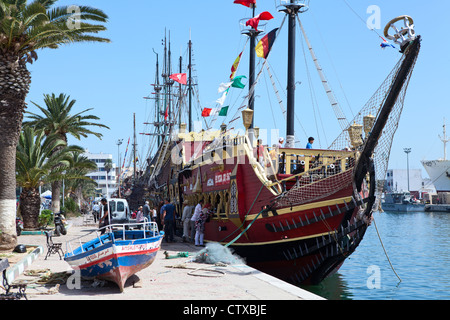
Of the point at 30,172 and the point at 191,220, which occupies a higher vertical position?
the point at 30,172

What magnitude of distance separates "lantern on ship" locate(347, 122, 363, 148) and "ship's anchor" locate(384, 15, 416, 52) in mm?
3172

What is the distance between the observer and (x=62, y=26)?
16859mm

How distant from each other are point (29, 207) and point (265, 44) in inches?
544

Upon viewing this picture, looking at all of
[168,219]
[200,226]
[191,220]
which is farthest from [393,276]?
[168,219]

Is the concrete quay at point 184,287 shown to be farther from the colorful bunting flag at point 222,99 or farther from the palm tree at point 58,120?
the palm tree at point 58,120

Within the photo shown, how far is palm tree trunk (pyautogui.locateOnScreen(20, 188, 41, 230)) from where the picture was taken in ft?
81.3

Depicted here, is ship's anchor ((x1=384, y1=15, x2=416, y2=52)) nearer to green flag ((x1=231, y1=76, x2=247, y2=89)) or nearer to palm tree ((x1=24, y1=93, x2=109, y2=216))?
green flag ((x1=231, y1=76, x2=247, y2=89))

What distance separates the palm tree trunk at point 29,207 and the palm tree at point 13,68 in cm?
889

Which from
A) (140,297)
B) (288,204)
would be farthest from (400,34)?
(140,297)

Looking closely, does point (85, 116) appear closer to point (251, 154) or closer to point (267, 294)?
point (251, 154)

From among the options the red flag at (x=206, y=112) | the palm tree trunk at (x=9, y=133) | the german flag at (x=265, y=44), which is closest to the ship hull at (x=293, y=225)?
the german flag at (x=265, y=44)

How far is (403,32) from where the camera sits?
11266mm

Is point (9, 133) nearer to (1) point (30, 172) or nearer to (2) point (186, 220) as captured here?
(2) point (186, 220)

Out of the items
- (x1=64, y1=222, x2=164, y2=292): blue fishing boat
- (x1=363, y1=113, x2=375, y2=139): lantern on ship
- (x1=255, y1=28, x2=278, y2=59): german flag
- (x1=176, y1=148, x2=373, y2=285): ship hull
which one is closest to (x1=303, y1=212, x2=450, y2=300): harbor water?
(x1=176, y1=148, x2=373, y2=285): ship hull
